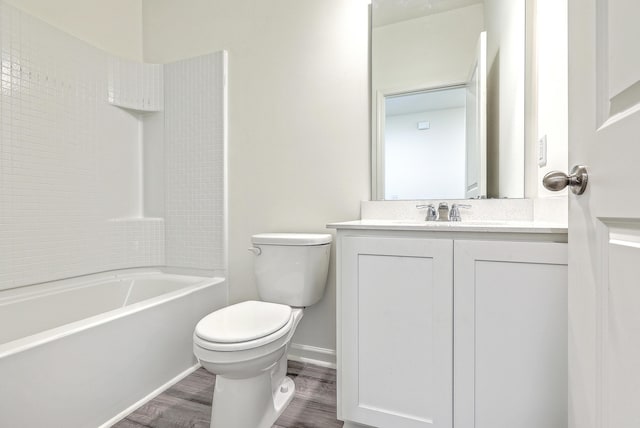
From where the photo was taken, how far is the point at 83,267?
1939 millimetres

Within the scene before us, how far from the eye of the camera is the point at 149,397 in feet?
5.00

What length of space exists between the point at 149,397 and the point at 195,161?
1426 millimetres

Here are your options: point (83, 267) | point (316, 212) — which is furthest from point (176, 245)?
point (316, 212)

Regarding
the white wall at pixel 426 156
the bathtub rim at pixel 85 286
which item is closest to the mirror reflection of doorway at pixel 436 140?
the white wall at pixel 426 156

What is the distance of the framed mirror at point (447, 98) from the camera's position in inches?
58.9

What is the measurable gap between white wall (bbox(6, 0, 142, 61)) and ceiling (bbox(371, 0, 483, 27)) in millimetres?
1793

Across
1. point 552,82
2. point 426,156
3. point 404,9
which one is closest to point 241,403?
point 426,156

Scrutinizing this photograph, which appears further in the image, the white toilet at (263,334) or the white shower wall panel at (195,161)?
the white shower wall panel at (195,161)

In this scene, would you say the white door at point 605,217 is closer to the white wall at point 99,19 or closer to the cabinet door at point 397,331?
the cabinet door at point 397,331

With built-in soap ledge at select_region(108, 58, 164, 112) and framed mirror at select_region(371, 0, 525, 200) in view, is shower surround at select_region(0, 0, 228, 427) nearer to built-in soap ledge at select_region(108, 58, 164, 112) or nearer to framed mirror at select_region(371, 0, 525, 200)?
built-in soap ledge at select_region(108, 58, 164, 112)

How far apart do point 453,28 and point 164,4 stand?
2058 millimetres

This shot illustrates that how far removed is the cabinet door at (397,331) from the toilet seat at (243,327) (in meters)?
0.29

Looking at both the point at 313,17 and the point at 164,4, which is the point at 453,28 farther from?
the point at 164,4

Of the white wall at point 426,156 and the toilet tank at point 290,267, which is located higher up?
the white wall at point 426,156
